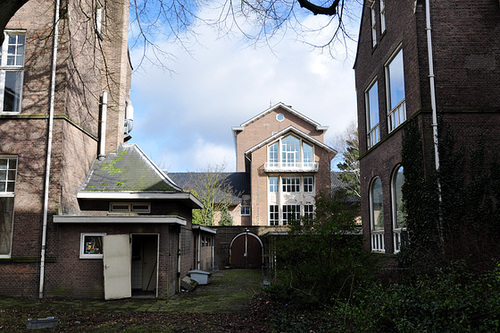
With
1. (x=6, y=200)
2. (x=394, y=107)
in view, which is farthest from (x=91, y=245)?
(x=394, y=107)

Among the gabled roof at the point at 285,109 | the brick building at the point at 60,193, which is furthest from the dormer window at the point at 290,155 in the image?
the brick building at the point at 60,193

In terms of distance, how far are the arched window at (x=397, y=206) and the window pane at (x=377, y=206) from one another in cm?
143

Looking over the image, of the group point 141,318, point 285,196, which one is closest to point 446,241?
point 141,318

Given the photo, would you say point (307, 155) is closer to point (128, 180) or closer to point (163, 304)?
point (128, 180)

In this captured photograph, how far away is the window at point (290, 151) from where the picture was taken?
1404 inches

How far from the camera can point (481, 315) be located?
17.1 ft

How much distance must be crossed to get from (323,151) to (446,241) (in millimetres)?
25062

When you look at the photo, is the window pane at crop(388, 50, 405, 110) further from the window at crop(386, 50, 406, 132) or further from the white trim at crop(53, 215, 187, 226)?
the white trim at crop(53, 215, 187, 226)

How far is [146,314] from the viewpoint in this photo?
34.3 feet

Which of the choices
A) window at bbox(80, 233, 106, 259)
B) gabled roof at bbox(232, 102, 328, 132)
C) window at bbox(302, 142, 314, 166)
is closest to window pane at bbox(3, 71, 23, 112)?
window at bbox(80, 233, 106, 259)

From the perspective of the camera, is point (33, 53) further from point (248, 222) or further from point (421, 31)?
point (248, 222)

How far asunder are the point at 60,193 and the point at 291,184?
79.8 feet

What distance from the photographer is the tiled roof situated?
49.3 feet

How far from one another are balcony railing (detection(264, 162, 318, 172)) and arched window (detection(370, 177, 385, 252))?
715 inches
